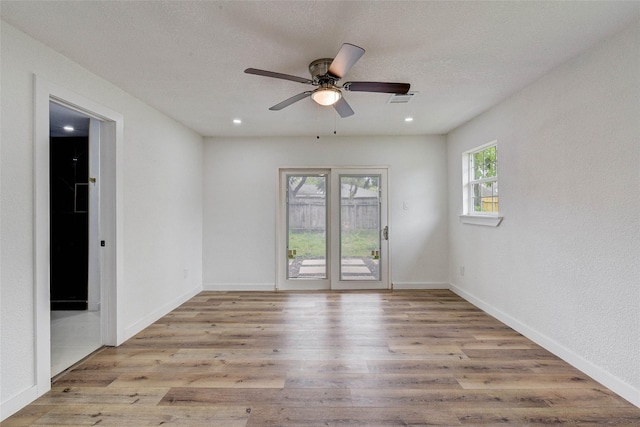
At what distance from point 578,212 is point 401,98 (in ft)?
5.98

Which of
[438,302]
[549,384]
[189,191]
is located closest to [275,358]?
[549,384]

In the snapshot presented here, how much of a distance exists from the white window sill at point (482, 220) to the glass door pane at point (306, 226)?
2028 mm

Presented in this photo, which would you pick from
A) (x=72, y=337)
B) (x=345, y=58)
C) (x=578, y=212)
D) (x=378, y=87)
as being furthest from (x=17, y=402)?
(x=578, y=212)

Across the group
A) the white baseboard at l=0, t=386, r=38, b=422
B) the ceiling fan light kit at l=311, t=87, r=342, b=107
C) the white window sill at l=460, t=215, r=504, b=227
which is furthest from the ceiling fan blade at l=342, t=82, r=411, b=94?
the white baseboard at l=0, t=386, r=38, b=422

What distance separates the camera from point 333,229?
4.61 meters

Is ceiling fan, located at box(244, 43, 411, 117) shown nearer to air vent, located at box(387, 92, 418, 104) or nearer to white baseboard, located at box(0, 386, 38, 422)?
air vent, located at box(387, 92, 418, 104)

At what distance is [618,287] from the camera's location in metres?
1.98

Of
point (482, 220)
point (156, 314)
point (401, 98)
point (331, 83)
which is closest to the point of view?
point (331, 83)

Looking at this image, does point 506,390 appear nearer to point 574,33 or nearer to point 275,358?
point 275,358

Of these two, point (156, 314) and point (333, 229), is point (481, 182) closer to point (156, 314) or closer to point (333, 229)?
point (333, 229)

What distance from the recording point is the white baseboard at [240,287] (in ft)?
15.2

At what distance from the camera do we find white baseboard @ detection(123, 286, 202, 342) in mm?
2898

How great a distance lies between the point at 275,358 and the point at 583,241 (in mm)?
2617

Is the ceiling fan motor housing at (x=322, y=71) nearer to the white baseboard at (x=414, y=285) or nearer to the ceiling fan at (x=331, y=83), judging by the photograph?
the ceiling fan at (x=331, y=83)
